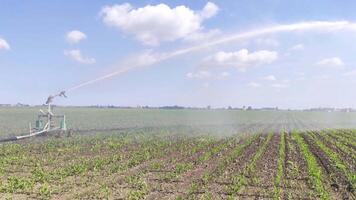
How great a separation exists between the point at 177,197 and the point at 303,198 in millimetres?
3379

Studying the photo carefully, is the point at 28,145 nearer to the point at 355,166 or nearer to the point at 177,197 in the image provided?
the point at 177,197

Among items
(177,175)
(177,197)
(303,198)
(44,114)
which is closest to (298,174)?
(303,198)

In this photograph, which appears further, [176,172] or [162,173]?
[176,172]

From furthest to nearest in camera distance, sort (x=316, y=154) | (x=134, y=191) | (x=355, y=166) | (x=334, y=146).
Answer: (x=334, y=146)
(x=316, y=154)
(x=355, y=166)
(x=134, y=191)

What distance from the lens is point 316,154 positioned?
19.5 m

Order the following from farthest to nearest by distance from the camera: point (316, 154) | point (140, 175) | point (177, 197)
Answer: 1. point (316, 154)
2. point (140, 175)
3. point (177, 197)

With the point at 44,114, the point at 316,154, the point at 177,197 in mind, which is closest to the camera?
the point at 177,197

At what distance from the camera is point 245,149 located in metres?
21.2

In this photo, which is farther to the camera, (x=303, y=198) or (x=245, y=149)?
(x=245, y=149)

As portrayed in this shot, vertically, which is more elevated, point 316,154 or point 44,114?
point 44,114

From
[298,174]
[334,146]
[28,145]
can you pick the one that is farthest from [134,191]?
[334,146]

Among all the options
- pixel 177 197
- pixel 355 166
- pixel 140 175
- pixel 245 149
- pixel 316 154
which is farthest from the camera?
pixel 245 149

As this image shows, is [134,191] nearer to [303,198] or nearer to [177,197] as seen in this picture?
[177,197]

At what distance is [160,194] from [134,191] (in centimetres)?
78
